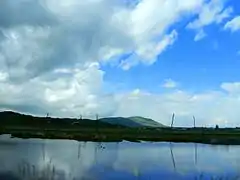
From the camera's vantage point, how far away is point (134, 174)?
41812 millimetres

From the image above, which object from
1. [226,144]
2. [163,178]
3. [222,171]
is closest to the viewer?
[163,178]

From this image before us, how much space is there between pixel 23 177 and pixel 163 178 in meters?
12.6

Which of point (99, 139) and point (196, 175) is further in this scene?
point (99, 139)

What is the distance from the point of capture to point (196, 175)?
43.2m

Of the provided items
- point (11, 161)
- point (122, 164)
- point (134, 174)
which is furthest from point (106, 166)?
point (11, 161)

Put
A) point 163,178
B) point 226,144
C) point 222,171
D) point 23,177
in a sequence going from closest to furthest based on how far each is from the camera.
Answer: point 23,177 → point 163,178 → point 222,171 → point 226,144

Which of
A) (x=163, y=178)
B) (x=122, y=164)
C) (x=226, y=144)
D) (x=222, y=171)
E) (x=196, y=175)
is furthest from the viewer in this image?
(x=226, y=144)

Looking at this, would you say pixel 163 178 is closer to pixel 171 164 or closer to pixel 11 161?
pixel 171 164

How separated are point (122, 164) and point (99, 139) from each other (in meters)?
62.2

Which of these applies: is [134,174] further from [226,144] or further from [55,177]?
[226,144]

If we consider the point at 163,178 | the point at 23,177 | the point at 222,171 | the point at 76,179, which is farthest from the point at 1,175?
the point at 222,171

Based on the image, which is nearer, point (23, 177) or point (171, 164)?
point (23, 177)

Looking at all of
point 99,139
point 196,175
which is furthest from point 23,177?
point 99,139

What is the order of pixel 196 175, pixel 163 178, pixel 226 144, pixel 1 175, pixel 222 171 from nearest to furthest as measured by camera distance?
pixel 1 175, pixel 163 178, pixel 196 175, pixel 222 171, pixel 226 144
